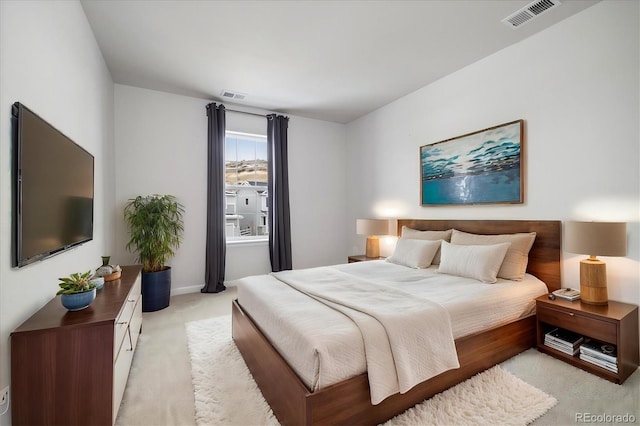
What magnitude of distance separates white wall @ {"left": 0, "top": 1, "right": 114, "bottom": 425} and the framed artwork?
3.63 m

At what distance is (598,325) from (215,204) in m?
4.19

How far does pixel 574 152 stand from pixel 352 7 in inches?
88.4

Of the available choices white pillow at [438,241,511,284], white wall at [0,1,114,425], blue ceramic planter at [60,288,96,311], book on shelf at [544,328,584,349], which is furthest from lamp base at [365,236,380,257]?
blue ceramic planter at [60,288,96,311]

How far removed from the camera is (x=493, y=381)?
196 cm

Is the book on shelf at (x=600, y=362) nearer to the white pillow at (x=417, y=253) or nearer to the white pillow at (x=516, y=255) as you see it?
the white pillow at (x=516, y=255)

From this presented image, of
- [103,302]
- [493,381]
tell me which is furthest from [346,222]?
[103,302]

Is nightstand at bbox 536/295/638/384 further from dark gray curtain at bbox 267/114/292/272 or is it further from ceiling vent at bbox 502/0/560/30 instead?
dark gray curtain at bbox 267/114/292/272

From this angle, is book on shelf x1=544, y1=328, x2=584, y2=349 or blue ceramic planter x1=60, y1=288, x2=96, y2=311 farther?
book on shelf x1=544, y1=328, x2=584, y2=349

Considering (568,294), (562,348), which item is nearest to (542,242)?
(568,294)

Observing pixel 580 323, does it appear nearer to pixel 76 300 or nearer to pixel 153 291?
pixel 76 300

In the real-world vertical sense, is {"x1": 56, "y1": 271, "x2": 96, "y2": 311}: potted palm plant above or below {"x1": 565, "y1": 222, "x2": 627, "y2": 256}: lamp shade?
below

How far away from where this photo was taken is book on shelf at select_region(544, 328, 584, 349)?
86.9 inches

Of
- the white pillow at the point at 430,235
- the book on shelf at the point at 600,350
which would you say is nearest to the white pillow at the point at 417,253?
the white pillow at the point at 430,235

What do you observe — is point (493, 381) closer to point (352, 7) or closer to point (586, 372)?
point (586, 372)
